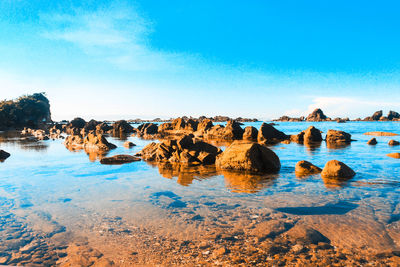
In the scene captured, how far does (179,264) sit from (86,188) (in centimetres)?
713

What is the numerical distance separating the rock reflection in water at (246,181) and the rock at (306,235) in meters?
3.50

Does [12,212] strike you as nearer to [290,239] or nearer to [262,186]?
[290,239]

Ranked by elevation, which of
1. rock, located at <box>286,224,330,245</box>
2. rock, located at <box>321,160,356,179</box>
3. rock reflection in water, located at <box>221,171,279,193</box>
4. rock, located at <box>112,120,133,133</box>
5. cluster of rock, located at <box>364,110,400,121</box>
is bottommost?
rock reflection in water, located at <box>221,171,279,193</box>

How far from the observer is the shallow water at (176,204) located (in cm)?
589

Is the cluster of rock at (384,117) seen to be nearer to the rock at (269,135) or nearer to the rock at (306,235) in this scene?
the rock at (269,135)

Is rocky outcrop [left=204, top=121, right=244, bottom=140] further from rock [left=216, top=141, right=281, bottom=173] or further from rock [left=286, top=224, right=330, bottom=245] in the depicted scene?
rock [left=286, top=224, right=330, bottom=245]

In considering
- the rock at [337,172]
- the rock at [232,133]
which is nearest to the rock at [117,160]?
the rock at [337,172]

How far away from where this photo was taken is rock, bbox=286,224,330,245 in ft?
17.6

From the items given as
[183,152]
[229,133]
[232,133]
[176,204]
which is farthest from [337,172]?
[229,133]

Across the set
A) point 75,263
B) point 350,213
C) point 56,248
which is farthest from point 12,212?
point 350,213

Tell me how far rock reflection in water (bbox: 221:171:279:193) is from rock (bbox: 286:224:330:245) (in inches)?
138

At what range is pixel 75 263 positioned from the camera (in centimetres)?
469

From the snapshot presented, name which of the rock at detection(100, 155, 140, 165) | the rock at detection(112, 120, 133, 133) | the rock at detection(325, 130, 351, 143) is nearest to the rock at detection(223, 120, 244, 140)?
the rock at detection(325, 130, 351, 143)

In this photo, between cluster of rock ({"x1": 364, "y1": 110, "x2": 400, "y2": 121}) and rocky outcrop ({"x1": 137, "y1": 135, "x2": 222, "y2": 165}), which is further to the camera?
cluster of rock ({"x1": 364, "y1": 110, "x2": 400, "y2": 121})
